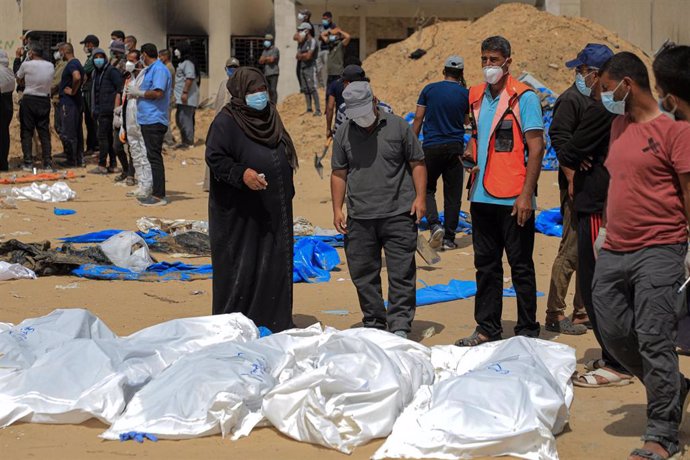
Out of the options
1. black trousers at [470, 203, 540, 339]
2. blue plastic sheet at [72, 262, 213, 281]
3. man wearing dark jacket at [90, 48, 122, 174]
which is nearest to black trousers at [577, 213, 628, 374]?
black trousers at [470, 203, 540, 339]

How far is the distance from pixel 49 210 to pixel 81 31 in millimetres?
14045

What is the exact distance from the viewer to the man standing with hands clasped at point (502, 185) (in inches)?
260

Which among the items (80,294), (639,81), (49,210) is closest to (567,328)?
(639,81)

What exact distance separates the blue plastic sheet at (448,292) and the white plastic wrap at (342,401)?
10.7 feet

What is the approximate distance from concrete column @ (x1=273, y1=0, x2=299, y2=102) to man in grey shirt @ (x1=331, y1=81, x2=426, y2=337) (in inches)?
768

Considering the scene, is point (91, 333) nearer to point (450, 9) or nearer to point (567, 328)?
point (567, 328)

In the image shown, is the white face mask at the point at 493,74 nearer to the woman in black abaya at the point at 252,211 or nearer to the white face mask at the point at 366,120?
the white face mask at the point at 366,120

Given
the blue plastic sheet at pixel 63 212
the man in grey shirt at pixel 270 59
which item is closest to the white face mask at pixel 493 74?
the blue plastic sheet at pixel 63 212

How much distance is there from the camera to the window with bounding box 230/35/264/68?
27172 millimetres

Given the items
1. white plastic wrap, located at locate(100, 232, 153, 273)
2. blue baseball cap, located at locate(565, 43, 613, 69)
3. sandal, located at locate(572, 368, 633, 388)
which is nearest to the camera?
sandal, located at locate(572, 368, 633, 388)

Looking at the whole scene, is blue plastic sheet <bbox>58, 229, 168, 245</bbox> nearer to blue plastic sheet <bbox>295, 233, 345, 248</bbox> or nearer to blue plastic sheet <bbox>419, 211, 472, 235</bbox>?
blue plastic sheet <bbox>295, 233, 345, 248</bbox>

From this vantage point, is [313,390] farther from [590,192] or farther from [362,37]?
[362,37]

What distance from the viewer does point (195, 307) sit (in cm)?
825

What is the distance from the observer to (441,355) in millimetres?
6027
